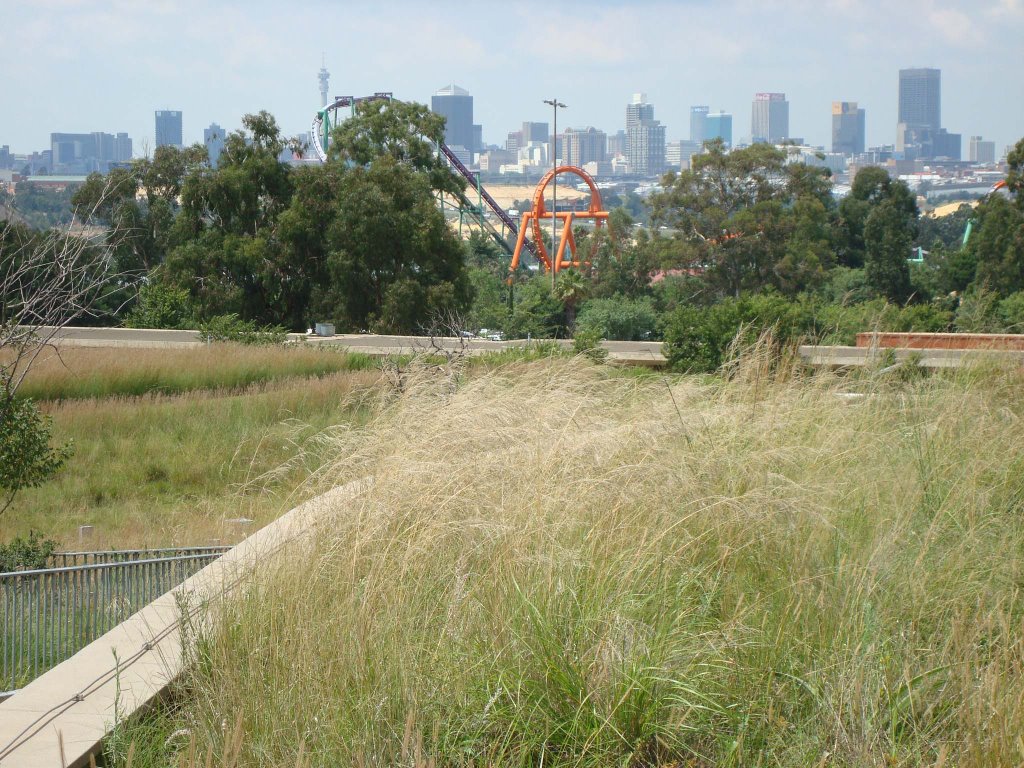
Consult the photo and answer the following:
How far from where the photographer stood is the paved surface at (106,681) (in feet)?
12.6

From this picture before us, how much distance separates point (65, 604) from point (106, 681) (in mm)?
1784

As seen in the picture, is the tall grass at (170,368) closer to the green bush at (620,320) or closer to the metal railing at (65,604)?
the metal railing at (65,604)

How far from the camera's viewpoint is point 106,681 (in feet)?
14.3

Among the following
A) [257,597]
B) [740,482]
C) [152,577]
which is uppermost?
[740,482]

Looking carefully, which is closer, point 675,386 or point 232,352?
point 675,386

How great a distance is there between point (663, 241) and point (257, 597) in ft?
150

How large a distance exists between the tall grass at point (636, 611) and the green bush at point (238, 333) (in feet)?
59.0

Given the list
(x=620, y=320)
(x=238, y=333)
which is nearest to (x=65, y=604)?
(x=238, y=333)

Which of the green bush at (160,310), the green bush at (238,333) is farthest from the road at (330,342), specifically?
the green bush at (160,310)

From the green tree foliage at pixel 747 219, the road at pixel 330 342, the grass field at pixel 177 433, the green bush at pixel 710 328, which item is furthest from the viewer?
the green tree foliage at pixel 747 219

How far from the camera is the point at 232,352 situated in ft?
68.0

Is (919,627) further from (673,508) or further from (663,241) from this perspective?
(663,241)

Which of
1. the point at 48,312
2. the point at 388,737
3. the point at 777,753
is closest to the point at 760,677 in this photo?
the point at 777,753

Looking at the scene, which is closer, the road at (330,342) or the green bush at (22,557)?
the green bush at (22,557)
